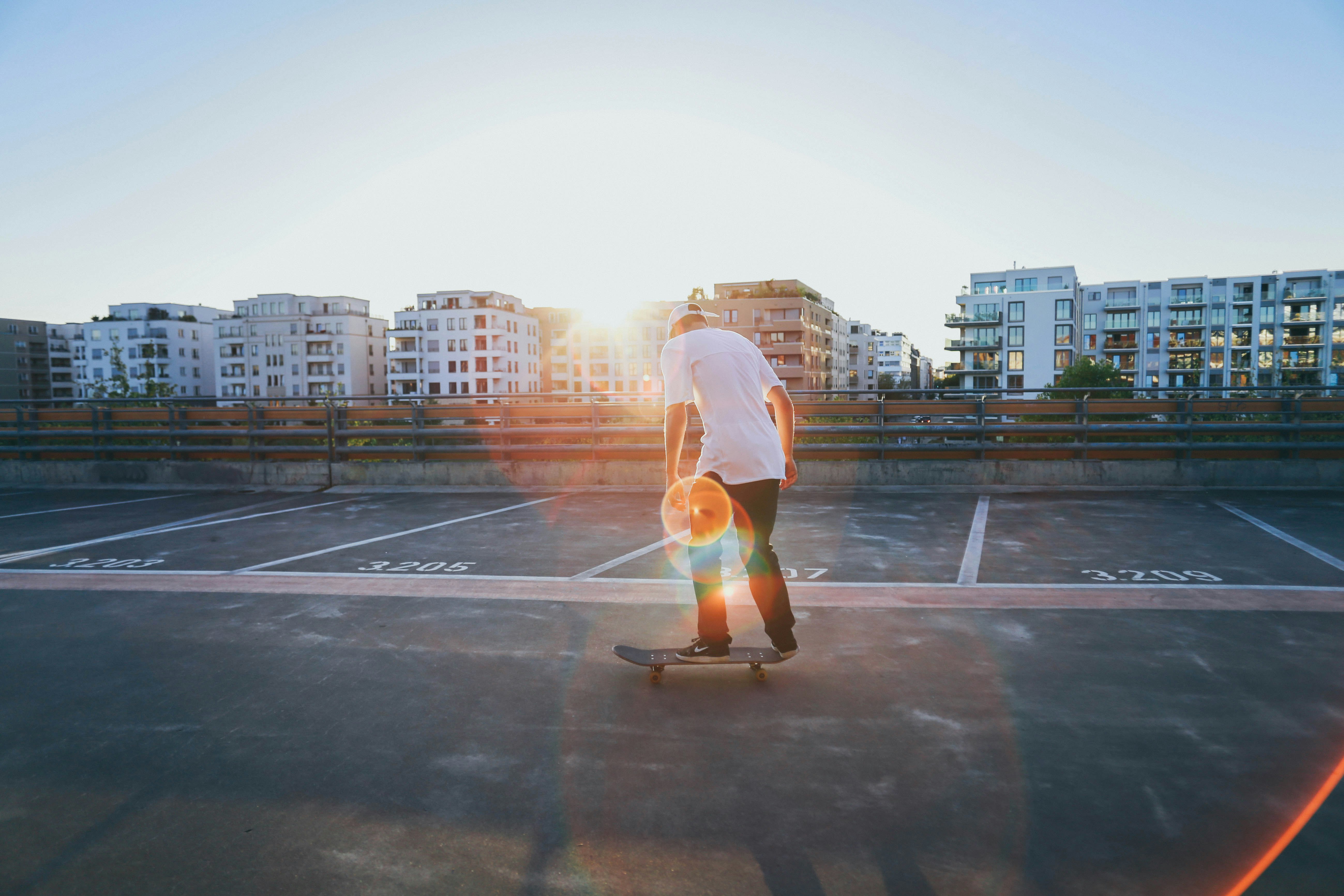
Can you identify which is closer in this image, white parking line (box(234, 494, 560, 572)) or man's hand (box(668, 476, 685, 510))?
man's hand (box(668, 476, 685, 510))

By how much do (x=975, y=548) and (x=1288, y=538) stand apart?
355cm

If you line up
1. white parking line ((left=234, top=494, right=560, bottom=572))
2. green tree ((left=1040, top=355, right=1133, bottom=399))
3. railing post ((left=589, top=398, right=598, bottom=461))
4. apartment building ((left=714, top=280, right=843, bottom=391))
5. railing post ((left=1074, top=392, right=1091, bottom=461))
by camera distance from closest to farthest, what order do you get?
1. white parking line ((left=234, top=494, right=560, bottom=572))
2. railing post ((left=1074, top=392, right=1091, bottom=461))
3. railing post ((left=589, top=398, right=598, bottom=461))
4. green tree ((left=1040, top=355, right=1133, bottom=399))
5. apartment building ((left=714, top=280, right=843, bottom=391))

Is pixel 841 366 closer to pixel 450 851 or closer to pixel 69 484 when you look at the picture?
pixel 69 484

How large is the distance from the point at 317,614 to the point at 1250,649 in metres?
6.45

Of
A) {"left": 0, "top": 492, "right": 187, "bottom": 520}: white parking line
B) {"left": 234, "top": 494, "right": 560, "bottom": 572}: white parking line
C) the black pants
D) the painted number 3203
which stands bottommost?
{"left": 0, "top": 492, "right": 187, "bottom": 520}: white parking line

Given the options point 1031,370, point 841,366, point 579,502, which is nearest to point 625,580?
point 579,502

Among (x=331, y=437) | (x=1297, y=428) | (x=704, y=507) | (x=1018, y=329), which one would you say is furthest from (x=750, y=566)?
(x=1018, y=329)

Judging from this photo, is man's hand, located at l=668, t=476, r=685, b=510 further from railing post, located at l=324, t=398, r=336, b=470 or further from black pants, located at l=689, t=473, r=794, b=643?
railing post, located at l=324, t=398, r=336, b=470

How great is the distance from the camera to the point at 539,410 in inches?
614

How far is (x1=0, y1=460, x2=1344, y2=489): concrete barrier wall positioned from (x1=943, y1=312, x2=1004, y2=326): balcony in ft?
324

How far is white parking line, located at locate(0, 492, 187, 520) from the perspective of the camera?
1229 centimetres

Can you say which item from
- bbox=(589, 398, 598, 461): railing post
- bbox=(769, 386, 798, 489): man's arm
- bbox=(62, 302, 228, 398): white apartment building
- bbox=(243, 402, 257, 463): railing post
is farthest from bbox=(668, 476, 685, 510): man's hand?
bbox=(62, 302, 228, 398): white apartment building

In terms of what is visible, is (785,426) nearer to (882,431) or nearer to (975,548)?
(975,548)

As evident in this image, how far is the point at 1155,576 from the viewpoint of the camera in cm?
704
